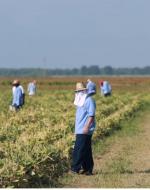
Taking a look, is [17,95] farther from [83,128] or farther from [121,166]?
[83,128]

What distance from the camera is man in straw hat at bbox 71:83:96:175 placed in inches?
462

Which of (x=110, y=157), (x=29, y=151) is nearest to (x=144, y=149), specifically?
(x=110, y=157)

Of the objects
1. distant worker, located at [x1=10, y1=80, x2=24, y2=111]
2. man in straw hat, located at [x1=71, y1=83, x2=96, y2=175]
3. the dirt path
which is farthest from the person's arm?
distant worker, located at [x1=10, y1=80, x2=24, y2=111]

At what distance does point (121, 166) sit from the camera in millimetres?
13000

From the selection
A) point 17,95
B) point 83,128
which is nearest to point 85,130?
point 83,128

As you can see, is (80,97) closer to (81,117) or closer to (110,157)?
(81,117)

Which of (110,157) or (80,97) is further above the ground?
(80,97)

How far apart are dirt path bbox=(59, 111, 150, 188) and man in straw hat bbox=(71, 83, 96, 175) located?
292mm

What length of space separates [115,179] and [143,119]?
1626 cm

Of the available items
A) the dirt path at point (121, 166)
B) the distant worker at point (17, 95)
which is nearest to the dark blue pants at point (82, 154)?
the dirt path at point (121, 166)

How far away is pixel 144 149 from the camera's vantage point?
16.3 metres

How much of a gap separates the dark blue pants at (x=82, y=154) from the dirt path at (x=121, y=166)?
25 cm

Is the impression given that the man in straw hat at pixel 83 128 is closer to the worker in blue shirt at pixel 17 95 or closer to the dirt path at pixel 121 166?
the dirt path at pixel 121 166

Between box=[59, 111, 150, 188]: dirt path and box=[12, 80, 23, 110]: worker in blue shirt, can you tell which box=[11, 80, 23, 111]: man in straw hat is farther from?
box=[59, 111, 150, 188]: dirt path
